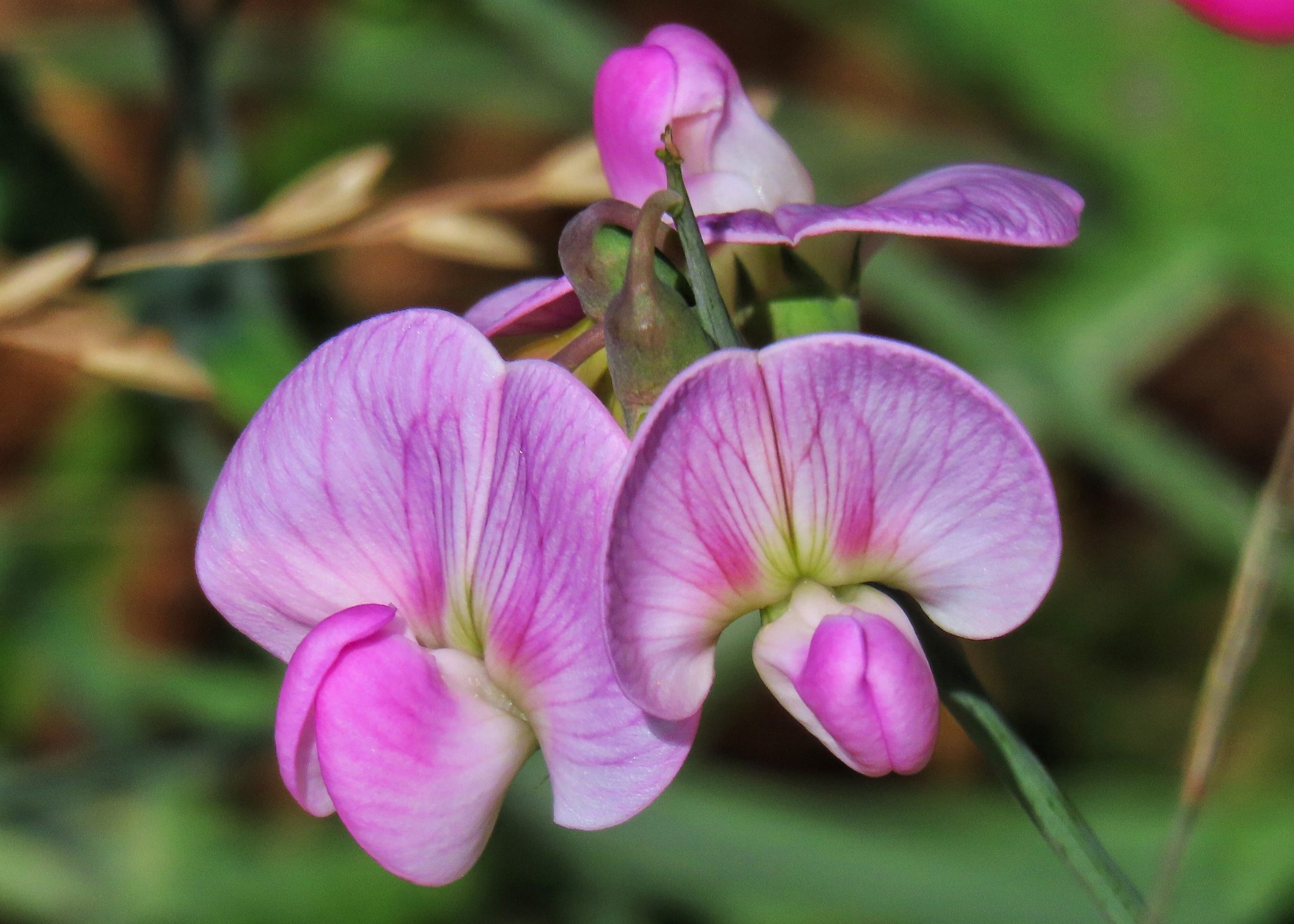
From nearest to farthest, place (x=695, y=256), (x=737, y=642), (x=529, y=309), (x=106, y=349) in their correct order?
1. (x=695, y=256)
2. (x=529, y=309)
3. (x=106, y=349)
4. (x=737, y=642)

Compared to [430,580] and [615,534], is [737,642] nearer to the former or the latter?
[430,580]

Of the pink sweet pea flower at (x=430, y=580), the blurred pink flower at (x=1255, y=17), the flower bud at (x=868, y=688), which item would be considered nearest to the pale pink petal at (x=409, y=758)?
the pink sweet pea flower at (x=430, y=580)

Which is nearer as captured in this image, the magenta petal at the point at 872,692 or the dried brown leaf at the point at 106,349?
the magenta petal at the point at 872,692

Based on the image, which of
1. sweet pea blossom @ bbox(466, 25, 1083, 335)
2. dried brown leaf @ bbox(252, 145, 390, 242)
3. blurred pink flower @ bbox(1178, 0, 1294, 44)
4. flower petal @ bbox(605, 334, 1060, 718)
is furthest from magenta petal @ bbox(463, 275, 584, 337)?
blurred pink flower @ bbox(1178, 0, 1294, 44)

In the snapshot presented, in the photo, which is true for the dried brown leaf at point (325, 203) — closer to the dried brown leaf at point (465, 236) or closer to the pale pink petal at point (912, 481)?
the dried brown leaf at point (465, 236)

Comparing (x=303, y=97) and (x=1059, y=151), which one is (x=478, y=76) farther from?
(x=1059, y=151)

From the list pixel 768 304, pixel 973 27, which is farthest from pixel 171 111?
pixel 973 27

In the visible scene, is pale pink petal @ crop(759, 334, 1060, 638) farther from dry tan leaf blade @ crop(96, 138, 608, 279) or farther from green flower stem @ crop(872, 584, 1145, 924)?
dry tan leaf blade @ crop(96, 138, 608, 279)

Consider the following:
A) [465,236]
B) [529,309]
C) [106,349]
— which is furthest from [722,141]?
[106,349]
